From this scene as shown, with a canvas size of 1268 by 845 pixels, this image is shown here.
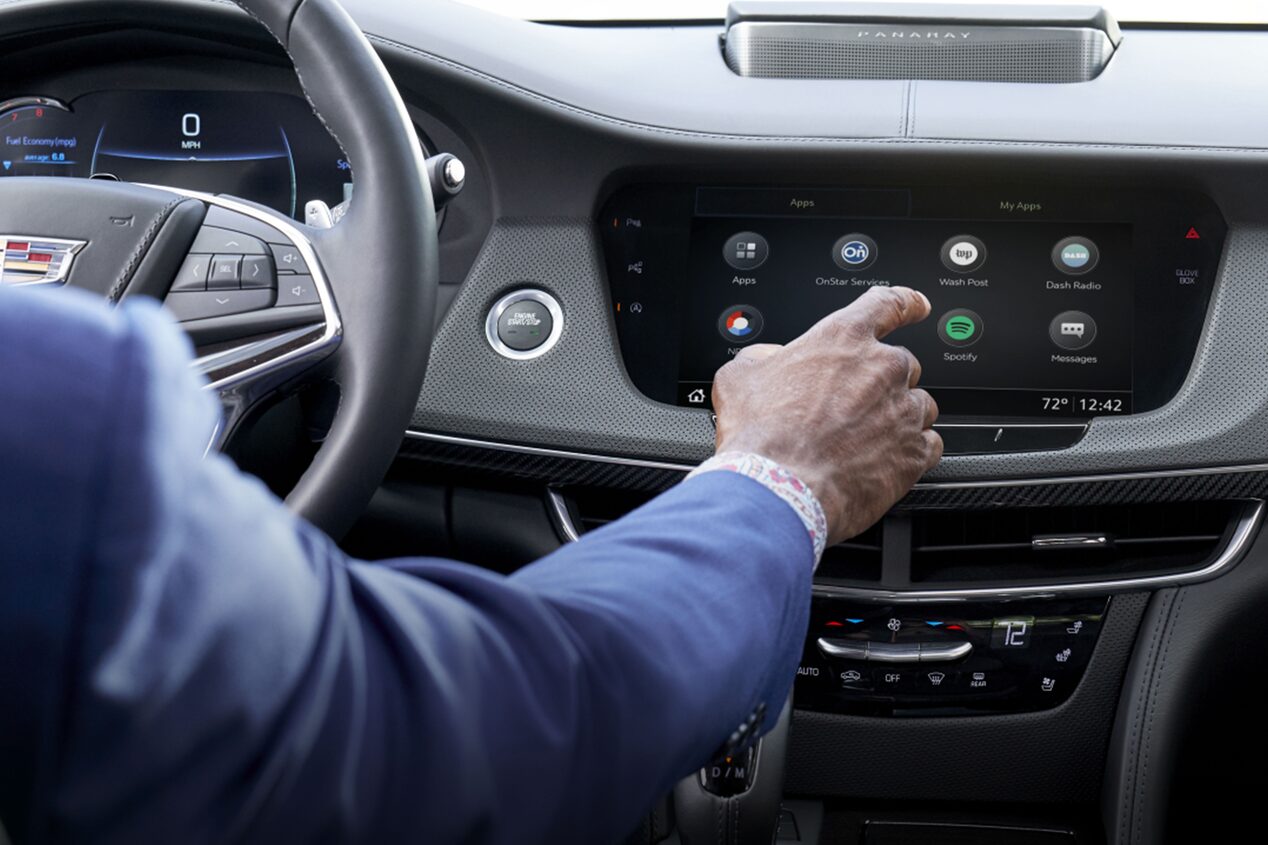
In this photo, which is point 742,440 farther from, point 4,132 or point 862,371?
point 4,132

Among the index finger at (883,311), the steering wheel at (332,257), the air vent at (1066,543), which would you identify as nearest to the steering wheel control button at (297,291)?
the steering wheel at (332,257)

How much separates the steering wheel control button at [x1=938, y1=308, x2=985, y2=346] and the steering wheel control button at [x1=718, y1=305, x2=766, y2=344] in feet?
0.59

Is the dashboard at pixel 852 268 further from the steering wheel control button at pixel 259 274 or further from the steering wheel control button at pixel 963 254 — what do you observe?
the steering wheel control button at pixel 259 274

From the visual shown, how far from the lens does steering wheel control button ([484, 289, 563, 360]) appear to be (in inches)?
Result: 55.0

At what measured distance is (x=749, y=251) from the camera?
140cm

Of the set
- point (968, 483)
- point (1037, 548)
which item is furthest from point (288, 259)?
point (1037, 548)

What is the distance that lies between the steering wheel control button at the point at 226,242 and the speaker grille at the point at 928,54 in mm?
590

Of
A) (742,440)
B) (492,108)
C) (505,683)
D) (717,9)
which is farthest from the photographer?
(717,9)

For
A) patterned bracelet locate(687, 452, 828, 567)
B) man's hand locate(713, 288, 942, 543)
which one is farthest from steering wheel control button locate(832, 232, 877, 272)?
patterned bracelet locate(687, 452, 828, 567)

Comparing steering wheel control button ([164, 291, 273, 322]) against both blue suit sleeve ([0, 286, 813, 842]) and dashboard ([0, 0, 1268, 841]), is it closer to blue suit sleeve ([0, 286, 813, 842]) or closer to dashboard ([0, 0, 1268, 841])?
dashboard ([0, 0, 1268, 841])

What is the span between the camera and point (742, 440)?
97 cm

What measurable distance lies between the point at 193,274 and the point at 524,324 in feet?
1.26

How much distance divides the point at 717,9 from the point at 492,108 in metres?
0.37

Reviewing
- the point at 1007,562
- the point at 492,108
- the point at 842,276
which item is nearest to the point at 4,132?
the point at 492,108
